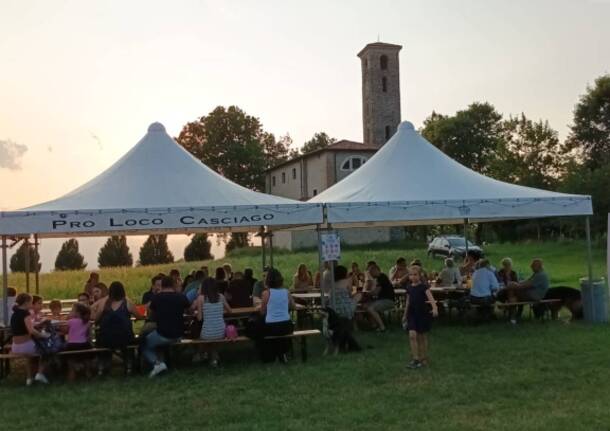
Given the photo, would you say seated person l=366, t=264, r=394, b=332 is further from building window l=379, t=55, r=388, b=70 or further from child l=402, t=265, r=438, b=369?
building window l=379, t=55, r=388, b=70

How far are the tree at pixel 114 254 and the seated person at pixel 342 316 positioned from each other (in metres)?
32.1

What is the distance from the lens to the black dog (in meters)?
12.1

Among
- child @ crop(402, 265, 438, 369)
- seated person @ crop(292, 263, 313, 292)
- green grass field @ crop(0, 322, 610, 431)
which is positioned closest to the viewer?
green grass field @ crop(0, 322, 610, 431)

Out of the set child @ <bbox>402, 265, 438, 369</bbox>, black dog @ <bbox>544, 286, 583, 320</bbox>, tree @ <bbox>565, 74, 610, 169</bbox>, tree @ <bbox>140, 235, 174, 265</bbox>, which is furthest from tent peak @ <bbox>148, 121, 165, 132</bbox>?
tree @ <bbox>565, 74, 610, 169</bbox>

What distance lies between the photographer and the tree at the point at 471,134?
5591 cm

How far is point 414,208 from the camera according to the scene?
11055mm

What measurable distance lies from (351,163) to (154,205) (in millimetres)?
35350

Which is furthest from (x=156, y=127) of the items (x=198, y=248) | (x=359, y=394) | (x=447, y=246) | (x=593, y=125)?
(x=593, y=125)

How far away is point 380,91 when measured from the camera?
1961 inches

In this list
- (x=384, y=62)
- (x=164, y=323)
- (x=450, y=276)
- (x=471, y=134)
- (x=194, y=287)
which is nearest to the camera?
(x=164, y=323)

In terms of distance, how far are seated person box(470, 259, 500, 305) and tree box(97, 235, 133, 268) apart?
3211cm

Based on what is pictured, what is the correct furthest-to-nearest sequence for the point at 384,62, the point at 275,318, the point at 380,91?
the point at 384,62
the point at 380,91
the point at 275,318

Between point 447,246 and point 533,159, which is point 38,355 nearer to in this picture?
point 447,246

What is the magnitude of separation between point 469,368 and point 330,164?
1435 inches
